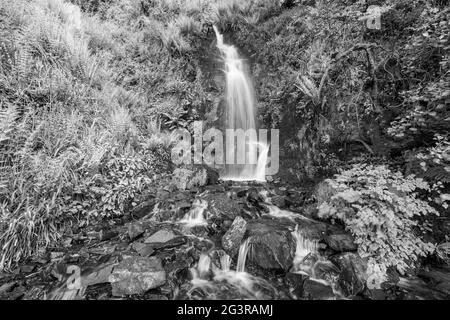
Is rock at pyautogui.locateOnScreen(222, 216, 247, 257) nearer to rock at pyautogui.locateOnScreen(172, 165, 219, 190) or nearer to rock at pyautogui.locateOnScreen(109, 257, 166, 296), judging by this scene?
rock at pyautogui.locateOnScreen(109, 257, 166, 296)

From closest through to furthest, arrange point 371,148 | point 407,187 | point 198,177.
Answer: point 407,187 → point 371,148 → point 198,177

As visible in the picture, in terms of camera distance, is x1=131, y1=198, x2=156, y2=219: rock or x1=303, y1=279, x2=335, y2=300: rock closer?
x1=303, y1=279, x2=335, y2=300: rock

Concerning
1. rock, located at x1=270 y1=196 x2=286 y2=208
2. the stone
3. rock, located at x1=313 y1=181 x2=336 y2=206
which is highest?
the stone

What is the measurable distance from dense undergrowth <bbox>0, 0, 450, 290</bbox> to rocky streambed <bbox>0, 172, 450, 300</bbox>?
0.31 metres

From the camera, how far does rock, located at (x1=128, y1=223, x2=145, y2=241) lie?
381 centimetres

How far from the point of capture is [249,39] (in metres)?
7.43

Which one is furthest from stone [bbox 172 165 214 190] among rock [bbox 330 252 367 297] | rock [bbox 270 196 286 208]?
rock [bbox 330 252 367 297]

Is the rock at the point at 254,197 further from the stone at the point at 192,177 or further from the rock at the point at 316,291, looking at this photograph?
the rock at the point at 316,291

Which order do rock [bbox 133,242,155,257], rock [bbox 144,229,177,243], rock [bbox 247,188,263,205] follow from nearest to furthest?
rock [bbox 133,242,155,257]
rock [bbox 144,229,177,243]
rock [bbox 247,188,263,205]

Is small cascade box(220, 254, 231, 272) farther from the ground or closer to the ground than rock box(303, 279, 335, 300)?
farther from the ground

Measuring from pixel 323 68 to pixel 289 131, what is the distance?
1485 mm

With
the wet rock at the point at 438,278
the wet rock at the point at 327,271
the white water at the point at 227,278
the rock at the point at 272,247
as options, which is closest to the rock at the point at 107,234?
the white water at the point at 227,278

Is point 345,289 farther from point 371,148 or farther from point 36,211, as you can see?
point 36,211
